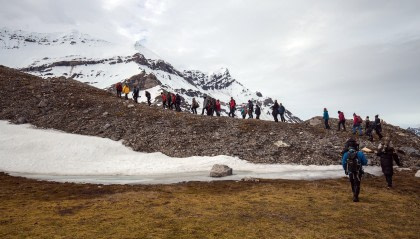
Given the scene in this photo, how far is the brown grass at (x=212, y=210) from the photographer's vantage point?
38.2 ft

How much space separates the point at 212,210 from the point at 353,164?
7652 millimetres

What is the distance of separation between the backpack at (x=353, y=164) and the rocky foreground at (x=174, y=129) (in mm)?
14012

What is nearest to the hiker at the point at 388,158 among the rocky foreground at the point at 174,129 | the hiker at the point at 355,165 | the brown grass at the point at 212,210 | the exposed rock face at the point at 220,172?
the brown grass at the point at 212,210

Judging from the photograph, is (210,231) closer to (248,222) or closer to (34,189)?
(248,222)

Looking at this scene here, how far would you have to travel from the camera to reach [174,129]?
38.6 metres

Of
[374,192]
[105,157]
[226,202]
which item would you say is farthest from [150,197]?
[105,157]

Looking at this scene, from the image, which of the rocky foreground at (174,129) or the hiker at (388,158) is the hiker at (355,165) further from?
the rocky foreground at (174,129)

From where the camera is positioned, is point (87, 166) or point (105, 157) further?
point (105, 157)

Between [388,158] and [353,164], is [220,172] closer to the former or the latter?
[353,164]

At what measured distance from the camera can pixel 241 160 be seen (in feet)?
102

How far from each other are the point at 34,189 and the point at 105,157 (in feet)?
38.1

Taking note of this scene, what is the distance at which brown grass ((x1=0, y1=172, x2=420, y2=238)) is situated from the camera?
11633mm

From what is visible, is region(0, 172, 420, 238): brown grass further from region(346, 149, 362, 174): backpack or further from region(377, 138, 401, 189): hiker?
region(346, 149, 362, 174): backpack

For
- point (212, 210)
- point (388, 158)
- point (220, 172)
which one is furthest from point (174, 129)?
point (388, 158)
